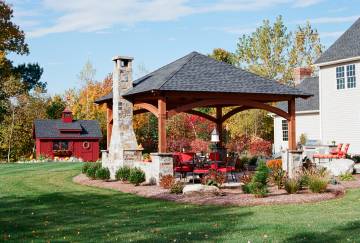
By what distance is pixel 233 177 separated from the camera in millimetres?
21328

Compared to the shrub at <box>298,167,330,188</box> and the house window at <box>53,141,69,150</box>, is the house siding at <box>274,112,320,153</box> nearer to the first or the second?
the shrub at <box>298,167,330,188</box>

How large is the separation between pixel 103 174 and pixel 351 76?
Answer: 13.6m

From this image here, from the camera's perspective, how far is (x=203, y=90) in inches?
731

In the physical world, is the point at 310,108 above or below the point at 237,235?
above

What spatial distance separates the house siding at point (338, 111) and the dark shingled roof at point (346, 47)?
18.4 inches

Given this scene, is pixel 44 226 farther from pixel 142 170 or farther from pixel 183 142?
pixel 183 142

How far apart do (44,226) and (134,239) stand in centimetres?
271

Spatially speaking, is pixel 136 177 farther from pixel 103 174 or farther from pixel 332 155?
pixel 332 155

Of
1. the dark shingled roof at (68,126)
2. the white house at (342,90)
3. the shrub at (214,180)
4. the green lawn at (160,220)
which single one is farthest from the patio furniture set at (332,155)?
the dark shingled roof at (68,126)

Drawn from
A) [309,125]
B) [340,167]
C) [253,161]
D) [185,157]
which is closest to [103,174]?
[185,157]

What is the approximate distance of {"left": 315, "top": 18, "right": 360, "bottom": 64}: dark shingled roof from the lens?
26953 millimetres

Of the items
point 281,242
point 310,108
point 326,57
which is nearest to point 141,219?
point 281,242

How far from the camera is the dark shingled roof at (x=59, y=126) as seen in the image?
42106 millimetres

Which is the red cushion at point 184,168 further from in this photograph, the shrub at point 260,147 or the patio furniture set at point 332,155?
the shrub at point 260,147
